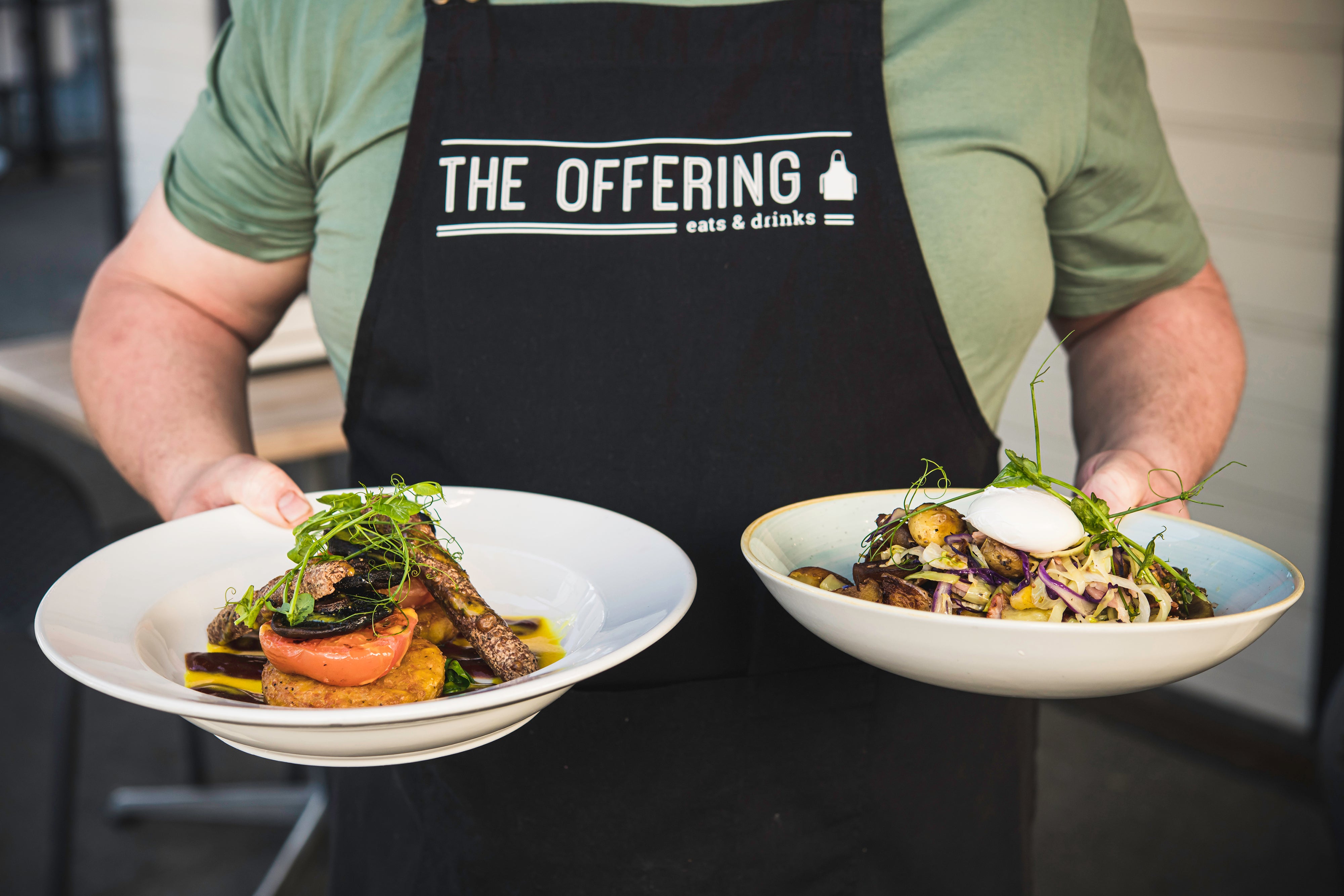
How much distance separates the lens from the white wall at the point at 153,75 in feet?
16.9

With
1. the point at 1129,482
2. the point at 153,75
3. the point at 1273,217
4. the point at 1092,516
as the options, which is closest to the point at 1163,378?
the point at 1129,482

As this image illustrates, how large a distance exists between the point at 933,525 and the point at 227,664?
602 millimetres

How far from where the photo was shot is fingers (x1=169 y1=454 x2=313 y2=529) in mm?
984

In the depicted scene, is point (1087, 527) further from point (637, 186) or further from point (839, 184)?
point (637, 186)

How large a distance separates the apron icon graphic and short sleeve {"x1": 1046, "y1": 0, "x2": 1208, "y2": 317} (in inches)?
10.6

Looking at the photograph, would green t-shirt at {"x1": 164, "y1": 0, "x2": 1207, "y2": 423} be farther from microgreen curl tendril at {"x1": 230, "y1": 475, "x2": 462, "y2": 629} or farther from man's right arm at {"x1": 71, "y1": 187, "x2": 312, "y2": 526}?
microgreen curl tendril at {"x1": 230, "y1": 475, "x2": 462, "y2": 629}

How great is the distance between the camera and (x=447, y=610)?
96 cm

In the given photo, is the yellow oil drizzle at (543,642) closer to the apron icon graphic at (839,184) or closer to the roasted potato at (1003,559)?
the roasted potato at (1003,559)

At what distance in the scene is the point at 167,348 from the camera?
1262 mm

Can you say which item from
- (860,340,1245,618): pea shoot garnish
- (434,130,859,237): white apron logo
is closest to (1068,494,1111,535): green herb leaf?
(860,340,1245,618): pea shoot garnish

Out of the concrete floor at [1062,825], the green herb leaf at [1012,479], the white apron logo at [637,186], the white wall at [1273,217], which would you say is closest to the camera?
the green herb leaf at [1012,479]

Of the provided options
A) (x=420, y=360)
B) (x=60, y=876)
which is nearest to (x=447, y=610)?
(x=420, y=360)

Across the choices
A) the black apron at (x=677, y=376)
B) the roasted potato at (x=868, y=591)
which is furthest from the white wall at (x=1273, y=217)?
the roasted potato at (x=868, y=591)

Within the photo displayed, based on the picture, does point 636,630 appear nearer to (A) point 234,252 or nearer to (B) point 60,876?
(A) point 234,252
